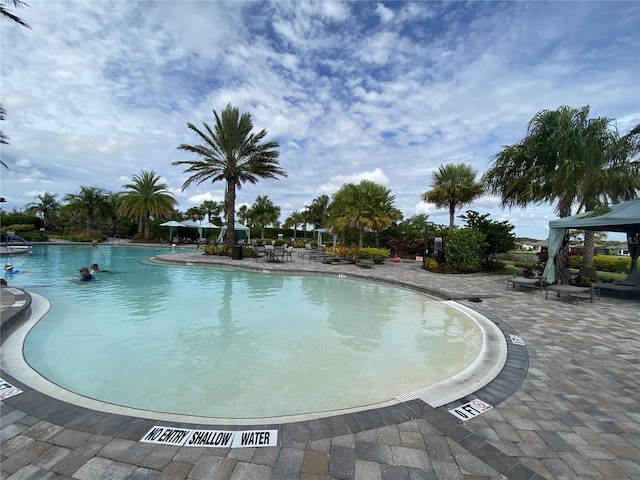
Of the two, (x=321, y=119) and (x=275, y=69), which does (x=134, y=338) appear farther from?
(x=321, y=119)

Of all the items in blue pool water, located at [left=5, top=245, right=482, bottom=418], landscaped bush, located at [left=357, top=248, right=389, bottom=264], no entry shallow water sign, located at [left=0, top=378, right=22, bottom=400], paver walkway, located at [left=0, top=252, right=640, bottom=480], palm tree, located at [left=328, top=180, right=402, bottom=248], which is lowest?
blue pool water, located at [left=5, top=245, right=482, bottom=418]

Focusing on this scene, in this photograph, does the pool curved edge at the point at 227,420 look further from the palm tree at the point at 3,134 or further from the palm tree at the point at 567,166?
the palm tree at the point at 3,134

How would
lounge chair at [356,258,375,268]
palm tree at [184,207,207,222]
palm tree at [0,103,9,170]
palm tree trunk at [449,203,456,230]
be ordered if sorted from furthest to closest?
palm tree at [184,207,207,222], palm tree trunk at [449,203,456,230], lounge chair at [356,258,375,268], palm tree at [0,103,9,170]

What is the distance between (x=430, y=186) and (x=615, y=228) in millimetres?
13649

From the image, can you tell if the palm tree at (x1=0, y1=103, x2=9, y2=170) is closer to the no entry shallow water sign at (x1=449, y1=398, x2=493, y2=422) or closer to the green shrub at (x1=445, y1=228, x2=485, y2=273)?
the no entry shallow water sign at (x1=449, y1=398, x2=493, y2=422)

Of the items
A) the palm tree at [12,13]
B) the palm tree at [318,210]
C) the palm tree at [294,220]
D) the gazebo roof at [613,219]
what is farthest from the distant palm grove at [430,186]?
the palm tree at [12,13]

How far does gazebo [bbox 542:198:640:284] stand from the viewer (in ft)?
28.4

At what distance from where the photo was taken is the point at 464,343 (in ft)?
17.5

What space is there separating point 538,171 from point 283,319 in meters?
12.4

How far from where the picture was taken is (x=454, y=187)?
2195 cm

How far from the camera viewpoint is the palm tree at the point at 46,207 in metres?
38.0

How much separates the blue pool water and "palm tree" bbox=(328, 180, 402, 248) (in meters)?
10.1

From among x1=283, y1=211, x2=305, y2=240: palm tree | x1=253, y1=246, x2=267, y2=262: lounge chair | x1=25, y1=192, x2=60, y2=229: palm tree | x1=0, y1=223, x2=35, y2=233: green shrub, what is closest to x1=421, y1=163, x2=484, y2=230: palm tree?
x1=253, y1=246, x2=267, y2=262: lounge chair

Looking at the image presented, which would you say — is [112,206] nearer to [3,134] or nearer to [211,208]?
[211,208]
